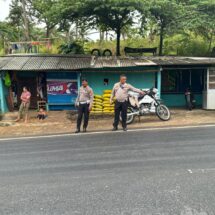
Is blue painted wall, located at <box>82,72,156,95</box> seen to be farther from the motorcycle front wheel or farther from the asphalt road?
the asphalt road

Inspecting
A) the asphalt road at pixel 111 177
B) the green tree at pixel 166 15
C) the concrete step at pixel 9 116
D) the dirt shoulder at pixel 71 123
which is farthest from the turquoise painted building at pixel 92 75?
the asphalt road at pixel 111 177

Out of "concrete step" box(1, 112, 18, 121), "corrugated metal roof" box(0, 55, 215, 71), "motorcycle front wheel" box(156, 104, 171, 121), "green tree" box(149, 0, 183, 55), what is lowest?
"concrete step" box(1, 112, 18, 121)

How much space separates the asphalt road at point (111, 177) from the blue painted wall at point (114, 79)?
688 centimetres

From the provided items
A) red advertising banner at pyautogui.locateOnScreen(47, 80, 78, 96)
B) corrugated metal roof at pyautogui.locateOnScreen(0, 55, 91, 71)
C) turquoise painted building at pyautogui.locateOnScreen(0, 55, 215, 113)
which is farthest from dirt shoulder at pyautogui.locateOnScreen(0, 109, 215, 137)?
corrugated metal roof at pyautogui.locateOnScreen(0, 55, 91, 71)

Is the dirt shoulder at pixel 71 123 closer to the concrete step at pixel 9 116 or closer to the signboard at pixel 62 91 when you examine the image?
the concrete step at pixel 9 116

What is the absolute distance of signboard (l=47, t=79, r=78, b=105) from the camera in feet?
52.0

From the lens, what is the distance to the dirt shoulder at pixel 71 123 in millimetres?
11523

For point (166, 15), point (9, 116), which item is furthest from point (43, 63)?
point (166, 15)

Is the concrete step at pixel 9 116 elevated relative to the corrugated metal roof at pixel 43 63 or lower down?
lower down

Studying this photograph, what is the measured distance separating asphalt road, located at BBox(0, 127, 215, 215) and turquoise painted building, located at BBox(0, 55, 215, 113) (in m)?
6.40

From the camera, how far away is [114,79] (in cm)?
1550

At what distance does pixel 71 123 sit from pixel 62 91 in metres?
3.46

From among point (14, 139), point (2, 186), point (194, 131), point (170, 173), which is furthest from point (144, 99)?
point (2, 186)

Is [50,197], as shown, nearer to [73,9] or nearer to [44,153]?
[44,153]
